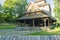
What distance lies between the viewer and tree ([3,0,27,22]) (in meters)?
43.0

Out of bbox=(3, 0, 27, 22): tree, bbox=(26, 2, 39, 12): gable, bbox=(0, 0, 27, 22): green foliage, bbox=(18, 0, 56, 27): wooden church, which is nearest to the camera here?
bbox=(18, 0, 56, 27): wooden church

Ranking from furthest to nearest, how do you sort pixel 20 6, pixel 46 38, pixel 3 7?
pixel 20 6 → pixel 3 7 → pixel 46 38

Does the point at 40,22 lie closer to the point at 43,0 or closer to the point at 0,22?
the point at 43,0

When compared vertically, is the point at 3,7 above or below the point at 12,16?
above

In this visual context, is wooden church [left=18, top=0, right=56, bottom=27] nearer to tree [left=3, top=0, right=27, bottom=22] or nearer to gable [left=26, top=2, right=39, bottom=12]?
gable [left=26, top=2, right=39, bottom=12]

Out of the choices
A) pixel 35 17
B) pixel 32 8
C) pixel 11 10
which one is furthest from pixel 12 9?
pixel 35 17

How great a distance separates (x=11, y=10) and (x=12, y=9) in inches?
20.9

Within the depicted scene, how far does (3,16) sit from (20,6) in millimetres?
8784

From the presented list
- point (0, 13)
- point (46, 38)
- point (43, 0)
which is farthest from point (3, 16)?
point (46, 38)

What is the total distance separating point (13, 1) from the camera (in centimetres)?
4525

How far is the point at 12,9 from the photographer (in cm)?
4534

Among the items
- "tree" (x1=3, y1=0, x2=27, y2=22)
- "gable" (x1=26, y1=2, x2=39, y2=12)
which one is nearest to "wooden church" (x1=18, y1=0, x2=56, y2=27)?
"gable" (x1=26, y1=2, x2=39, y2=12)

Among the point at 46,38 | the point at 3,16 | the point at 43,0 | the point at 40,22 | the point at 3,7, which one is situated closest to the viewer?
the point at 46,38

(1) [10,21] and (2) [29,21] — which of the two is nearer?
(2) [29,21]
